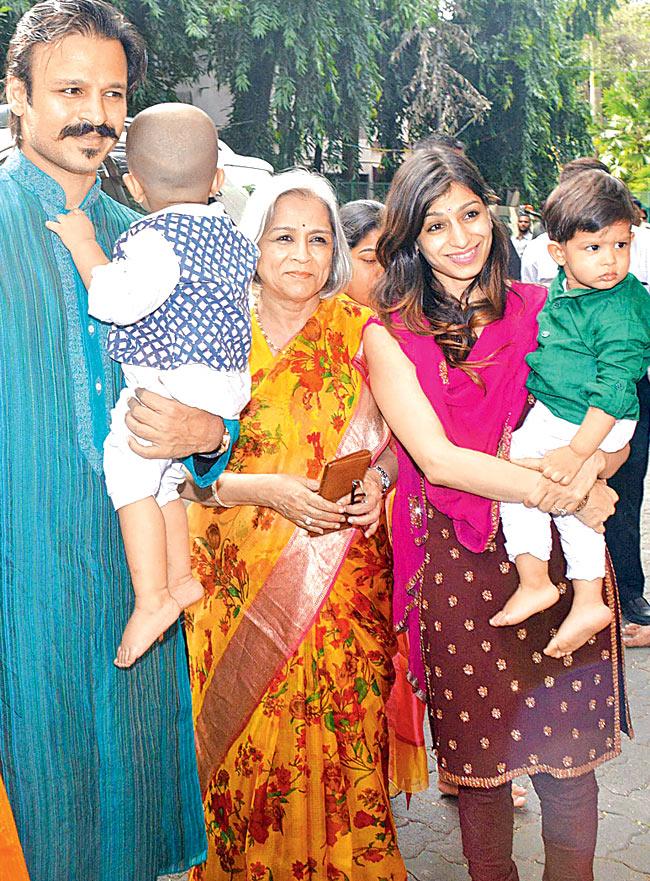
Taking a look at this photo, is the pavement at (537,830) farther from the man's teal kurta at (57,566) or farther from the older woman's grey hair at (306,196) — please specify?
the older woman's grey hair at (306,196)

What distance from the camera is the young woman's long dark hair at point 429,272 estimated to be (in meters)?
2.59

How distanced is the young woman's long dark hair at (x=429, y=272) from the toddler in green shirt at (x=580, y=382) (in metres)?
0.16

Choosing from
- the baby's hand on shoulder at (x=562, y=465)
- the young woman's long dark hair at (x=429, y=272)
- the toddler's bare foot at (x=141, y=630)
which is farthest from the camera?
the young woman's long dark hair at (x=429, y=272)

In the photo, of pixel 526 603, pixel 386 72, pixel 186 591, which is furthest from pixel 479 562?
pixel 386 72

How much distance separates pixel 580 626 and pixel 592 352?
666 millimetres

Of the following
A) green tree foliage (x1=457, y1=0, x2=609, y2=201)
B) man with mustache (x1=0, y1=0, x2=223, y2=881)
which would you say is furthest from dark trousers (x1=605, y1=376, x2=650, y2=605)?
green tree foliage (x1=457, y1=0, x2=609, y2=201)

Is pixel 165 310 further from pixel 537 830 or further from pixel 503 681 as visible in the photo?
pixel 537 830

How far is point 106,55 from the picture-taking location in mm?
2258

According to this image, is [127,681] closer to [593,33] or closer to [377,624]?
[377,624]

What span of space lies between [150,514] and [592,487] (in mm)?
1071

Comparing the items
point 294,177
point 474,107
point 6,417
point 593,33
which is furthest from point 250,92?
point 6,417

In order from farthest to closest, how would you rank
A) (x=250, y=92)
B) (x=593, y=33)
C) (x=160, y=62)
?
(x=593, y=33) < (x=250, y=92) < (x=160, y=62)

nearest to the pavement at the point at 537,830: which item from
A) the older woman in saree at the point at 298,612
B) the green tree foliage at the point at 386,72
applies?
the older woman in saree at the point at 298,612

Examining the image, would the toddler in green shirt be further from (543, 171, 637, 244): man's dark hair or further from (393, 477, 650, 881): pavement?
(393, 477, 650, 881): pavement
